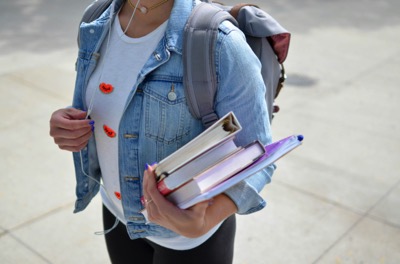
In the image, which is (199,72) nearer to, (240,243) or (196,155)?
(196,155)

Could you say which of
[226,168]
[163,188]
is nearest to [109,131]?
[163,188]

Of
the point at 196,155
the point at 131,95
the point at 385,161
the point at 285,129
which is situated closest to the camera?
the point at 196,155

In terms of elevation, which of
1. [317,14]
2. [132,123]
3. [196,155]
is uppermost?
[196,155]

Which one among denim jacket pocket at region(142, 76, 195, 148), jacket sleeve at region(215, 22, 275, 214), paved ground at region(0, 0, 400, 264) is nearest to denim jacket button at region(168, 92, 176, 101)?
denim jacket pocket at region(142, 76, 195, 148)

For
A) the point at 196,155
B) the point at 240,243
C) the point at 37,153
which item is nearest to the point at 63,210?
the point at 37,153

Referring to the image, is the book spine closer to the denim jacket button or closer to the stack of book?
the stack of book

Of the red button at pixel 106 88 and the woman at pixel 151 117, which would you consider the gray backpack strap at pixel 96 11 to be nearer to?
the woman at pixel 151 117

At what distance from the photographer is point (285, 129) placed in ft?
16.9

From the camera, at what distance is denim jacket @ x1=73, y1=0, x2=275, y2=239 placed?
154 cm

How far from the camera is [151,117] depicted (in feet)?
5.41

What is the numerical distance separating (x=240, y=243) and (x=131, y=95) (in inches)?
87.3

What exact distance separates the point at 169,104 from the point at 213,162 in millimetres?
361

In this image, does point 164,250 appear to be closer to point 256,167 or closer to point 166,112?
point 166,112

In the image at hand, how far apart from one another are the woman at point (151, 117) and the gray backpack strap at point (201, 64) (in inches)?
0.9
